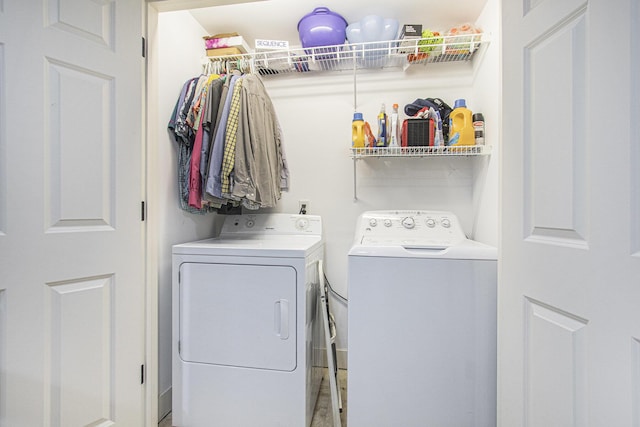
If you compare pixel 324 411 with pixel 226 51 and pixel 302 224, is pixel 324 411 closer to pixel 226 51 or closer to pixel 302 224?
pixel 302 224

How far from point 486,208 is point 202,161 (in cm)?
165

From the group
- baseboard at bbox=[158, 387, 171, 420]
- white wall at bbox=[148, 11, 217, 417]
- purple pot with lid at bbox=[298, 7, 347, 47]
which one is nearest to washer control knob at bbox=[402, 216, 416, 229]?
purple pot with lid at bbox=[298, 7, 347, 47]

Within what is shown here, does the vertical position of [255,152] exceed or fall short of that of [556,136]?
it exceeds it

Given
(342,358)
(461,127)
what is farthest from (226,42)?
(342,358)

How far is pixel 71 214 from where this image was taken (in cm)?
107

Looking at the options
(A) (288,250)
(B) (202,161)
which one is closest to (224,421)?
(A) (288,250)

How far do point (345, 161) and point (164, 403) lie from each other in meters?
1.83

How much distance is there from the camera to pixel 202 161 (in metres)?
1.58

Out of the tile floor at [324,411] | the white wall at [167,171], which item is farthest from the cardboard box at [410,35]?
the tile floor at [324,411]

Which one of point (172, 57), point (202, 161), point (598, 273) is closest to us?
point (598, 273)

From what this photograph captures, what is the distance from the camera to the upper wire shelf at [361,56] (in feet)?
5.73

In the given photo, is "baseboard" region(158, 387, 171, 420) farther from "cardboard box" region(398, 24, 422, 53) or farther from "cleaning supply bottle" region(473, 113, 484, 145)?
"cardboard box" region(398, 24, 422, 53)

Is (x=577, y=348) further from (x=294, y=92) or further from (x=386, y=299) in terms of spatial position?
(x=294, y=92)

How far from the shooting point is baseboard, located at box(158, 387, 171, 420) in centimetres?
155
